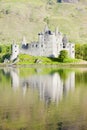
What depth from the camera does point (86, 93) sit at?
248 feet

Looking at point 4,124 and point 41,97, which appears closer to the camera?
point 4,124

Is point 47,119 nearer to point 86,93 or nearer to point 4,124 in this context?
point 4,124

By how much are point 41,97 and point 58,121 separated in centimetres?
2088

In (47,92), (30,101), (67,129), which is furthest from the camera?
(47,92)

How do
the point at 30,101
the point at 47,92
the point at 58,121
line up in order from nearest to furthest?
the point at 58,121 → the point at 30,101 → the point at 47,92

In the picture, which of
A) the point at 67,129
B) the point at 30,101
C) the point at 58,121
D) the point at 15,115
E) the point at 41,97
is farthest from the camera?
the point at 41,97

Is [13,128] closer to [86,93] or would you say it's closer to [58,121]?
[58,121]

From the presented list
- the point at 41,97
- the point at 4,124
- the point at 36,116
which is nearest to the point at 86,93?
the point at 41,97

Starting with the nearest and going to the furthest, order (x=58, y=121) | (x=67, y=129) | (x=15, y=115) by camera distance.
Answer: (x=67, y=129), (x=58, y=121), (x=15, y=115)

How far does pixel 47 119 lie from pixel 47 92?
2744cm

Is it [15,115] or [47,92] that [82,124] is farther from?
[47,92]

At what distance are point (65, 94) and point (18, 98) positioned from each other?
936 centimetres

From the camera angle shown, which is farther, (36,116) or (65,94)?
(65,94)

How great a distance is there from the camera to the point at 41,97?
234ft
